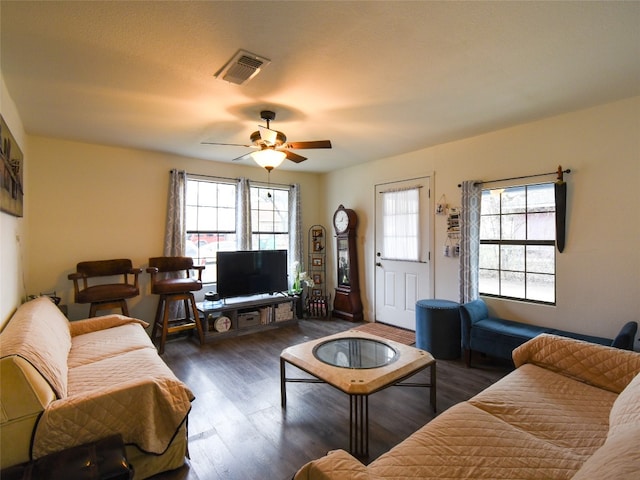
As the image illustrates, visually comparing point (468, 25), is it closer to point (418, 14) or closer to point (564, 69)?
point (418, 14)

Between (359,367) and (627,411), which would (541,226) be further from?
(359,367)

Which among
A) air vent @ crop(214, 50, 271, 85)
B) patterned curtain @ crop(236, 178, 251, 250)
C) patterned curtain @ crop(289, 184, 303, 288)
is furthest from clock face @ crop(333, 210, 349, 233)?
air vent @ crop(214, 50, 271, 85)

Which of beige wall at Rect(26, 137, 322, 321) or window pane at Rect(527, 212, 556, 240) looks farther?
beige wall at Rect(26, 137, 322, 321)

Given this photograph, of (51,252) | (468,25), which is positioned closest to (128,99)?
(51,252)

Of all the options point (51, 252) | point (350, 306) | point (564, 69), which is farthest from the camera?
point (350, 306)

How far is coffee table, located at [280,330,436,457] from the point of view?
1.99 m

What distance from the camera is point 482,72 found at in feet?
7.32

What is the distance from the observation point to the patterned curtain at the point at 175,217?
4.28 metres

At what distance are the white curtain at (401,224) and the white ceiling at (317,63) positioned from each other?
124 centimetres

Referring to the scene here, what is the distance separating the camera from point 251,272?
4562 millimetres

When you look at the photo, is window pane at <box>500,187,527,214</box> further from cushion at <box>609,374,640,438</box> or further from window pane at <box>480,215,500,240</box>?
cushion at <box>609,374,640,438</box>

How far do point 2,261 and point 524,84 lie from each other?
4026 mm

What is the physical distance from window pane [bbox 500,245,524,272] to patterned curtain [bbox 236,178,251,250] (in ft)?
11.2

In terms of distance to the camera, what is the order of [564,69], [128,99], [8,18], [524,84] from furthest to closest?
1. [128,99]
2. [524,84]
3. [564,69]
4. [8,18]
